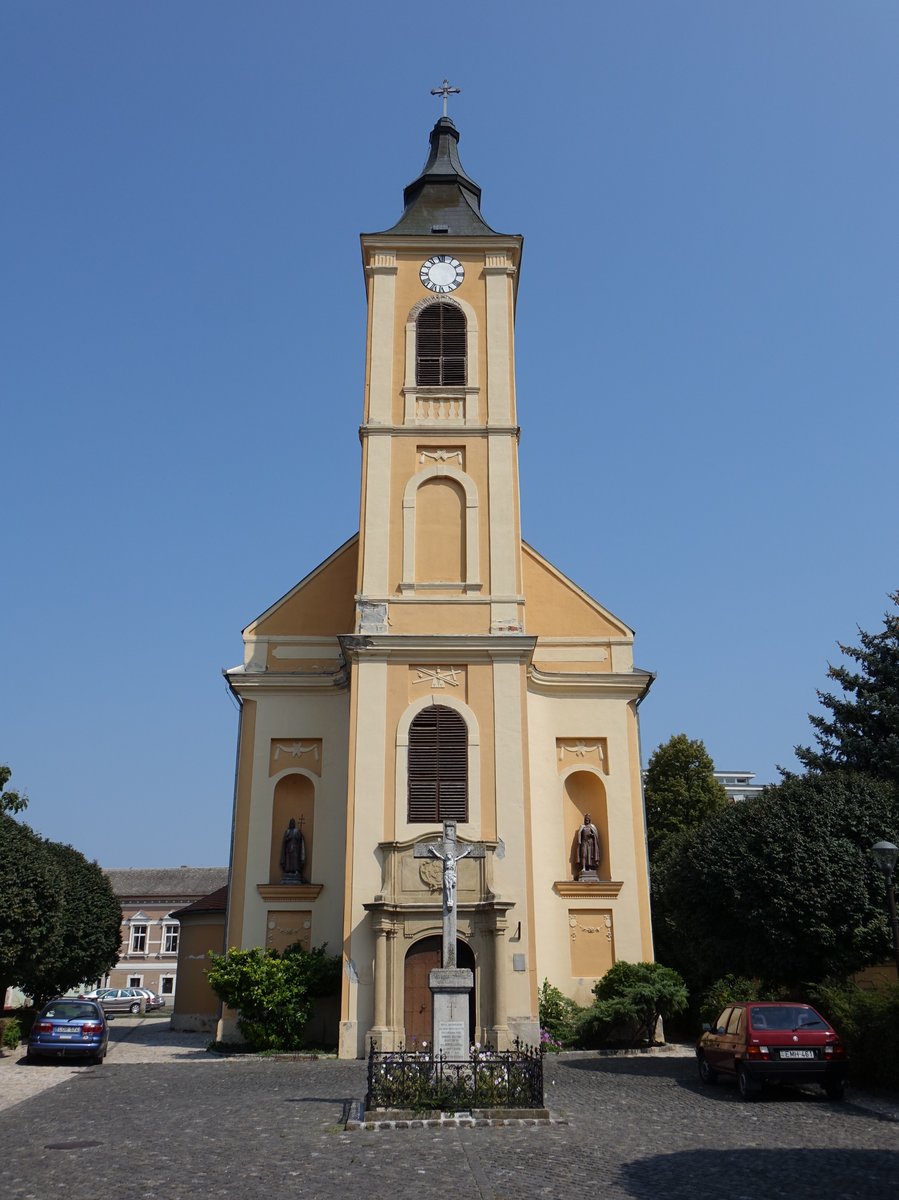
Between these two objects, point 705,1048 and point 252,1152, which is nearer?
point 252,1152

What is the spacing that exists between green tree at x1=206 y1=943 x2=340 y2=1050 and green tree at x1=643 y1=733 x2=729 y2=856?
58.5 feet

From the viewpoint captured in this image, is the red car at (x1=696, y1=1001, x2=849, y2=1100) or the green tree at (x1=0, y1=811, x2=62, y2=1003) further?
the green tree at (x1=0, y1=811, x2=62, y2=1003)

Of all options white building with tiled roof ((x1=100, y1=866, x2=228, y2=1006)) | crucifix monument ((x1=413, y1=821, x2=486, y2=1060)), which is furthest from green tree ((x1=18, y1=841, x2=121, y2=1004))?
white building with tiled roof ((x1=100, y1=866, x2=228, y2=1006))

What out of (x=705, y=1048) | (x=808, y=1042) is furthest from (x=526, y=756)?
(x=808, y=1042)

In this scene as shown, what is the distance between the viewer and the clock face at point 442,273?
93.9 feet

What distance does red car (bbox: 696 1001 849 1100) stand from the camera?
14.2m

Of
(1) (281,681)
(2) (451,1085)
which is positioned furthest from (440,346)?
(2) (451,1085)

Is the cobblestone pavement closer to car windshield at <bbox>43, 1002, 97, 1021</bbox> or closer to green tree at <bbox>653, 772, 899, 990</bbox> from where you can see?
green tree at <bbox>653, 772, 899, 990</bbox>

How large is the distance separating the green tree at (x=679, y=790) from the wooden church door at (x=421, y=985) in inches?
681

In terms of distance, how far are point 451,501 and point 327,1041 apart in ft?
41.8

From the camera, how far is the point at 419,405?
27.1 metres

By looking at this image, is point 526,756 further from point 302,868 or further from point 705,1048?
point 705,1048

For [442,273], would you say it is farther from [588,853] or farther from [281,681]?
[588,853]

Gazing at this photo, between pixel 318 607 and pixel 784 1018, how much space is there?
16.1 m
